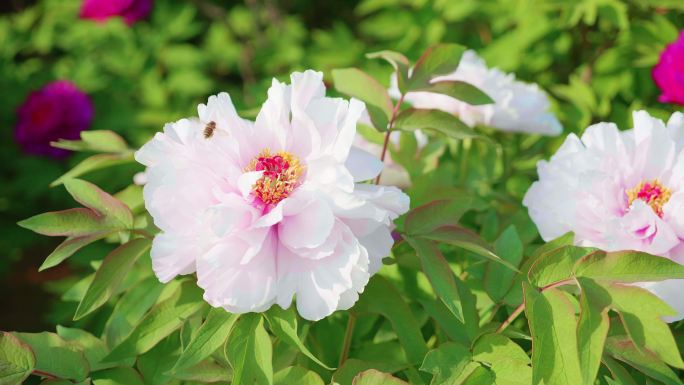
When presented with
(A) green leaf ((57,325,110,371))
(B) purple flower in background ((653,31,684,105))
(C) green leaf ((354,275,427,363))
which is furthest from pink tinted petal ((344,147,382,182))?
(B) purple flower in background ((653,31,684,105))

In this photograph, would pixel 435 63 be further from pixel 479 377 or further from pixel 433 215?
pixel 479 377

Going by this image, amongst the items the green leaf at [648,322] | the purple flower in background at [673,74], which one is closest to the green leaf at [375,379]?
the green leaf at [648,322]

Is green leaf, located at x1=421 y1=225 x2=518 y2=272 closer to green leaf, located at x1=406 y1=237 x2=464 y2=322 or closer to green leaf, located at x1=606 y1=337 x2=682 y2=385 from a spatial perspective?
green leaf, located at x1=406 y1=237 x2=464 y2=322

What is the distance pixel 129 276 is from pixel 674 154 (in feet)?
2.32

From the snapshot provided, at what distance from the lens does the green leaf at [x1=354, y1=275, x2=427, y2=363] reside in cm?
84

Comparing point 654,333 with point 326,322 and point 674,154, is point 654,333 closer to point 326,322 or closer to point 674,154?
point 674,154

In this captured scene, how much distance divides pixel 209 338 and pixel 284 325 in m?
0.08

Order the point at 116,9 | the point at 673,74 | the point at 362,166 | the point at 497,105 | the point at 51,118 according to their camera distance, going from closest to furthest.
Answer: the point at 362,166 < the point at 497,105 < the point at 673,74 < the point at 51,118 < the point at 116,9

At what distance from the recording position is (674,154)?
0.90 m

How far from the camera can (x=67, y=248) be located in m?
0.81

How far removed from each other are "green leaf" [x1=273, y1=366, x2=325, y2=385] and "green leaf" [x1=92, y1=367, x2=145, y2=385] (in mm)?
161

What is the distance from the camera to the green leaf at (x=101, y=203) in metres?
0.87

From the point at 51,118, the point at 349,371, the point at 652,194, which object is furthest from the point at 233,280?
the point at 51,118

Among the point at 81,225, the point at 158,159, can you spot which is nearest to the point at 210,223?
the point at 158,159
